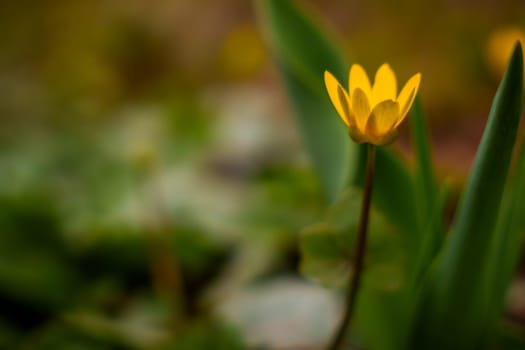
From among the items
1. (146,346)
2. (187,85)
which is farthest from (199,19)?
(146,346)

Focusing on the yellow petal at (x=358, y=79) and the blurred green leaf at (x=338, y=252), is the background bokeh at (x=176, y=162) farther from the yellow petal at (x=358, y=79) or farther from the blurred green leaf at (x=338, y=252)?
the yellow petal at (x=358, y=79)

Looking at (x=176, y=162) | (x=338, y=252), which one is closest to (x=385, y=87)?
(x=338, y=252)

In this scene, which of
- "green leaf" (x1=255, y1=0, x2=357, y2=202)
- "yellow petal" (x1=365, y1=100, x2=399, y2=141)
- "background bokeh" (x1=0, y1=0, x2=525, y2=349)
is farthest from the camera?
"background bokeh" (x1=0, y1=0, x2=525, y2=349)

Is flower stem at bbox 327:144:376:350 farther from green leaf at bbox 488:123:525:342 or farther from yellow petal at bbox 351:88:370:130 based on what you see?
green leaf at bbox 488:123:525:342

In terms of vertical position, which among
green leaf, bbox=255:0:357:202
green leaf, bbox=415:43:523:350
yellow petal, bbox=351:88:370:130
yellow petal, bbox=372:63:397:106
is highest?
green leaf, bbox=255:0:357:202

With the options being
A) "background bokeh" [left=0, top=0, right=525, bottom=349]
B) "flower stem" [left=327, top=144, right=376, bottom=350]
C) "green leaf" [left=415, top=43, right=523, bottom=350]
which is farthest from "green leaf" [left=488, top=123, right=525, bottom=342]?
"background bokeh" [left=0, top=0, right=525, bottom=349]

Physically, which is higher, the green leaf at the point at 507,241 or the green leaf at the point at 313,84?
the green leaf at the point at 313,84

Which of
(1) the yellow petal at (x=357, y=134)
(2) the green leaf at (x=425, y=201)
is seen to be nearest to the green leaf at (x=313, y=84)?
(2) the green leaf at (x=425, y=201)
